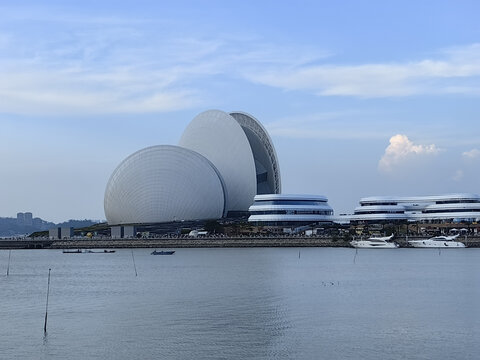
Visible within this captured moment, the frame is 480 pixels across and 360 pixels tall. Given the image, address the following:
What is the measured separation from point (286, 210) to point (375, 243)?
26467mm

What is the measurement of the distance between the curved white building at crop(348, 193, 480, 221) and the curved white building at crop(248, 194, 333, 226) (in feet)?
20.1

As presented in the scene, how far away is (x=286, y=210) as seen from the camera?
5246 inches

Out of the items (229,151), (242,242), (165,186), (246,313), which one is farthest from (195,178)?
(246,313)

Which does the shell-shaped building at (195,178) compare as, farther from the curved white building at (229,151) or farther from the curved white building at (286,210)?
the curved white building at (286,210)

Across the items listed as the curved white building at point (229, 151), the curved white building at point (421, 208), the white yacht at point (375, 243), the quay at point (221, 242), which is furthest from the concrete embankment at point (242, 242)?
the curved white building at point (229, 151)

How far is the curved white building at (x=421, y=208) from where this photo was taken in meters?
127

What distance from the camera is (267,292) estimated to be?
50.3 m

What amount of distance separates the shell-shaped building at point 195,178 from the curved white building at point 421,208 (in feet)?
63.3

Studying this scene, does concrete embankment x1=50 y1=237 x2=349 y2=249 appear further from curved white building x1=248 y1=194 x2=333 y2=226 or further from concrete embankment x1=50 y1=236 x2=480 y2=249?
curved white building x1=248 y1=194 x2=333 y2=226

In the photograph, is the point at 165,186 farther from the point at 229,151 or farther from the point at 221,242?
the point at 221,242

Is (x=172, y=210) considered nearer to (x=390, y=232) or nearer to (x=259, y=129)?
(x=259, y=129)

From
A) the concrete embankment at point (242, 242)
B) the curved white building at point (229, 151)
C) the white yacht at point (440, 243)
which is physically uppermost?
the curved white building at point (229, 151)

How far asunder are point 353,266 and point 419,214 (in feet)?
201

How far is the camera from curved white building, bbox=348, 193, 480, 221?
416ft
